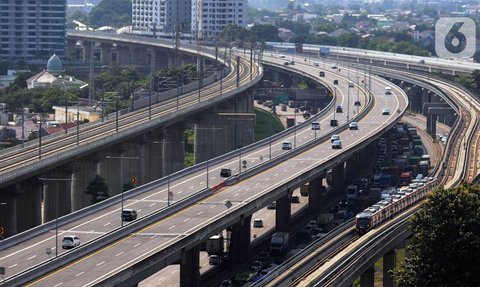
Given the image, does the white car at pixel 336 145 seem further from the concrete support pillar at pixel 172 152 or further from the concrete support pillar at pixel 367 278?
the concrete support pillar at pixel 367 278

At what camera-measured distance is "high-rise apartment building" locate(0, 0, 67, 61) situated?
184 metres

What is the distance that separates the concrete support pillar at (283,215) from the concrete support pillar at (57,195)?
10.4 meters

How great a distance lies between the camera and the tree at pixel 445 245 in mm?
49406

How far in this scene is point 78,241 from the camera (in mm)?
55062

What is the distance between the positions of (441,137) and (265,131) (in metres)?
14.7

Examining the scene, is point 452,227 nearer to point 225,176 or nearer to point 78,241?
point 78,241

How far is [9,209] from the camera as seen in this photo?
6738 cm

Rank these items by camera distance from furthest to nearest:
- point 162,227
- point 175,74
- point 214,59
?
point 214,59
point 175,74
point 162,227

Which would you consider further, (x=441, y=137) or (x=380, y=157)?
(x=441, y=137)

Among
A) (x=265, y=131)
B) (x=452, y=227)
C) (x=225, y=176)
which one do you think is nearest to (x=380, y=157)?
(x=265, y=131)

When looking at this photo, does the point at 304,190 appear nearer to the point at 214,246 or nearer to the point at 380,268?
the point at 380,268

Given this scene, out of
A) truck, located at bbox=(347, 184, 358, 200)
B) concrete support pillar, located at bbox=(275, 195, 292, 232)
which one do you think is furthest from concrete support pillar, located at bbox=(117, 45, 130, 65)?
concrete support pillar, located at bbox=(275, 195, 292, 232)

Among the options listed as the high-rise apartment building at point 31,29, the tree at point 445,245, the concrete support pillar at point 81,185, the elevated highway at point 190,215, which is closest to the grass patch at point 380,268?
the elevated highway at point 190,215

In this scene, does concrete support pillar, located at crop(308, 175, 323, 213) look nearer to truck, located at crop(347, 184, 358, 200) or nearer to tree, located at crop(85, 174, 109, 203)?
truck, located at crop(347, 184, 358, 200)
